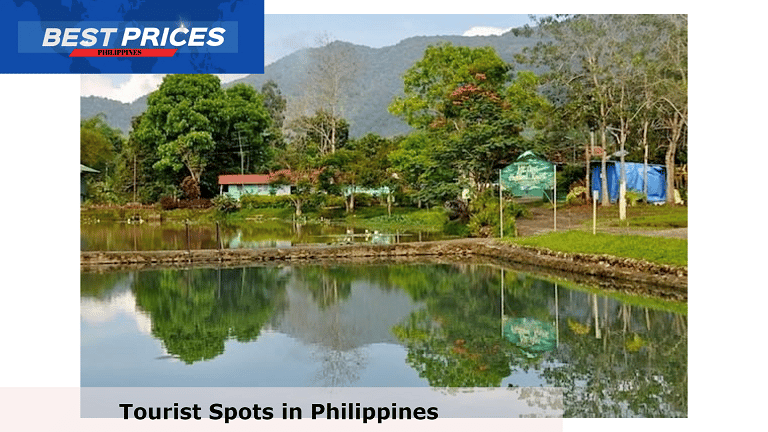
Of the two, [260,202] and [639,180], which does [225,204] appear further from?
[639,180]

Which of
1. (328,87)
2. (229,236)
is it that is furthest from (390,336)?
(328,87)

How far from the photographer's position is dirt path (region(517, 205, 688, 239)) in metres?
13.6

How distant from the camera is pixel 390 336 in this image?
8.20m

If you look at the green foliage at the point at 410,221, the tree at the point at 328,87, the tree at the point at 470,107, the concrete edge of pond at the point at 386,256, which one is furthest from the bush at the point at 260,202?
the concrete edge of pond at the point at 386,256

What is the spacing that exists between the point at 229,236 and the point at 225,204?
8.21 meters

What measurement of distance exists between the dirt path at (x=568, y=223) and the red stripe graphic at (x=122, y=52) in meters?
8.04

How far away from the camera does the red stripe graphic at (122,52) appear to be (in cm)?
673

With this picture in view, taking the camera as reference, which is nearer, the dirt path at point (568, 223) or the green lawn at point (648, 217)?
the dirt path at point (568, 223)

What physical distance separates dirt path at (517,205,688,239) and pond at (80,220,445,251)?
1.85 meters

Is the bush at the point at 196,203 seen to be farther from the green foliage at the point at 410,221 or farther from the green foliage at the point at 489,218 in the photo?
the green foliage at the point at 489,218

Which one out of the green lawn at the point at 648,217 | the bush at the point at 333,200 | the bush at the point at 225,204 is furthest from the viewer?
the bush at the point at 225,204

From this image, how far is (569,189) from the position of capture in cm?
2308

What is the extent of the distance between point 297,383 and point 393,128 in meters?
64.1

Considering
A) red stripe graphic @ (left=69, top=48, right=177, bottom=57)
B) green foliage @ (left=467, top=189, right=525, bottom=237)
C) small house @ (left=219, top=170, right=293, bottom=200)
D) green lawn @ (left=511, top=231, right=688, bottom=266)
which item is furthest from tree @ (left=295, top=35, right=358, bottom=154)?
red stripe graphic @ (left=69, top=48, right=177, bottom=57)
